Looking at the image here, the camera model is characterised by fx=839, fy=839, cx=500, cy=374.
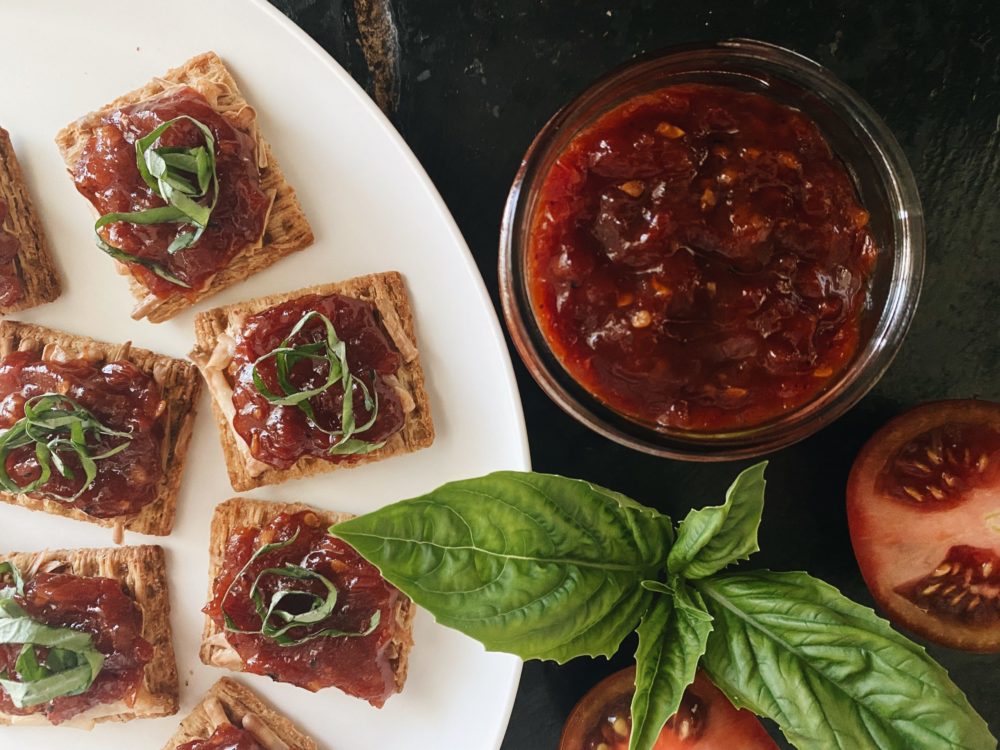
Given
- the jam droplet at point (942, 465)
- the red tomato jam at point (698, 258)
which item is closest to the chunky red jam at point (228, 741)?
the red tomato jam at point (698, 258)

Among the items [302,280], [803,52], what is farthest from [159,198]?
[803,52]

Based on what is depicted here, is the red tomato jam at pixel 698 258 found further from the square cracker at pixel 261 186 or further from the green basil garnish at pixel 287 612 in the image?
the green basil garnish at pixel 287 612

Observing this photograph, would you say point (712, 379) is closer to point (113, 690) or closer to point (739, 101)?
point (739, 101)

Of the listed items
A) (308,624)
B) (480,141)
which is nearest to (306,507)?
(308,624)

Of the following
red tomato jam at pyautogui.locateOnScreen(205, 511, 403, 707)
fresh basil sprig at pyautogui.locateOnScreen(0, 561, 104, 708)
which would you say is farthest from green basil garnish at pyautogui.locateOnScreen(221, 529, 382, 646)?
fresh basil sprig at pyautogui.locateOnScreen(0, 561, 104, 708)

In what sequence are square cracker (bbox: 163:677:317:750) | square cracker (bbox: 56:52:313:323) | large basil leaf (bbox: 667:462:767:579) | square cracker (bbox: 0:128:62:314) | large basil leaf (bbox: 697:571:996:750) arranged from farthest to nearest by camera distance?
1. square cracker (bbox: 163:677:317:750)
2. square cracker (bbox: 0:128:62:314)
3. square cracker (bbox: 56:52:313:323)
4. large basil leaf (bbox: 667:462:767:579)
5. large basil leaf (bbox: 697:571:996:750)

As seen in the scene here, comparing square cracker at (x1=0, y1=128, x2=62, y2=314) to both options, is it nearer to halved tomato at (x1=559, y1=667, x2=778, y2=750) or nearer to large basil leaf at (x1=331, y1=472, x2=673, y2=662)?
large basil leaf at (x1=331, y1=472, x2=673, y2=662)
